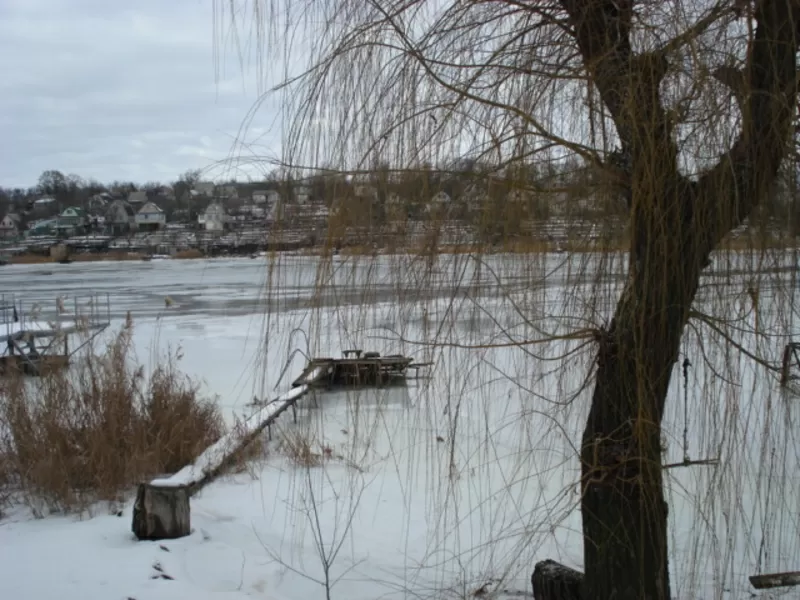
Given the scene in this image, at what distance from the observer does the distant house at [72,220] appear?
3107 inches

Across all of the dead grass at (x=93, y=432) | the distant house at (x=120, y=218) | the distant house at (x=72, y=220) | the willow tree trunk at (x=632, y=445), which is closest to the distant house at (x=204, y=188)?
the willow tree trunk at (x=632, y=445)

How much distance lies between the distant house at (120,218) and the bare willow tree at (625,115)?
3002 inches

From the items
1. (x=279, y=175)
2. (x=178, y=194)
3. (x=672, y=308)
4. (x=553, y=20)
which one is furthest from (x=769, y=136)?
(x=178, y=194)

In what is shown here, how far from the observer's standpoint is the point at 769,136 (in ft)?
7.33

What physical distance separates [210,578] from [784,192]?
3.53 metres

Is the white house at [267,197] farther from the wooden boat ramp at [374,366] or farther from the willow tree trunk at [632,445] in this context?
the willow tree trunk at [632,445]

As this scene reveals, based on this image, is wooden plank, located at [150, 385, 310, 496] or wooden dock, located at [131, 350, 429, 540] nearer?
wooden dock, located at [131, 350, 429, 540]

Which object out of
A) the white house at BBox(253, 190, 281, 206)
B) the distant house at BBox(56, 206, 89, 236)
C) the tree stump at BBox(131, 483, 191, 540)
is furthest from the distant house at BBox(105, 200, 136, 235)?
the white house at BBox(253, 190, 281, 206)

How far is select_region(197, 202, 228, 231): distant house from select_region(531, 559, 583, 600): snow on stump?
189 centimetres

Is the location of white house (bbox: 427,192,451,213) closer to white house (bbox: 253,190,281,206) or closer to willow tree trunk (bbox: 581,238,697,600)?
white house (bbox: 253,190,281,206)

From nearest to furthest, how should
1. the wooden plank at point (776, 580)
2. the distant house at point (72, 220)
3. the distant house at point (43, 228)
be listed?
1. the wooden plank at point (776, 580)
2. the distant house at point (72, 220)
3. the distant house at point (43, 228)

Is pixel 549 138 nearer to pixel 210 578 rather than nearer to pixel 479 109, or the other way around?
pixel 479 109

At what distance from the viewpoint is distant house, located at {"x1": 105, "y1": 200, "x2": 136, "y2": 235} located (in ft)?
249

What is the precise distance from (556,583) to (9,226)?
3668 inches
